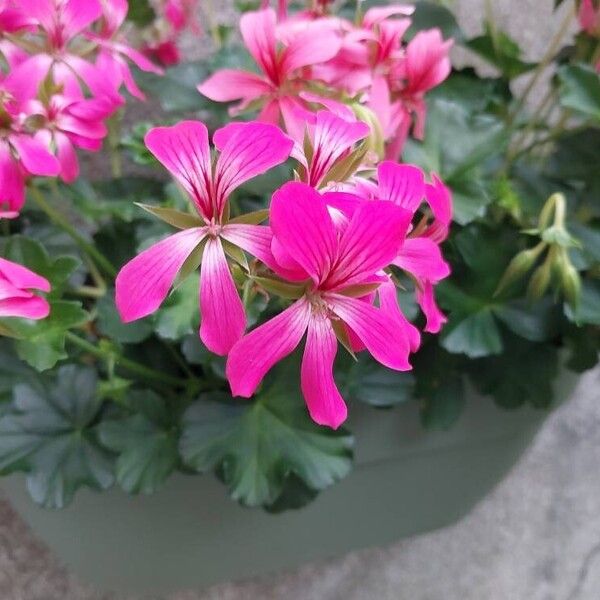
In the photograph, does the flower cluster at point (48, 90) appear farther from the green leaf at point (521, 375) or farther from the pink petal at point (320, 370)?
the green leaf at point (521, 375)

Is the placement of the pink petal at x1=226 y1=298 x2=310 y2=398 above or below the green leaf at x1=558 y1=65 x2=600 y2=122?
above

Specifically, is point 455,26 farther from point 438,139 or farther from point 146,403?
A: point 146,403

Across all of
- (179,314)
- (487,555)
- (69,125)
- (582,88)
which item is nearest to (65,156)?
(69,125)

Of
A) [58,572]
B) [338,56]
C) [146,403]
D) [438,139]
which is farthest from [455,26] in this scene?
[58,572]

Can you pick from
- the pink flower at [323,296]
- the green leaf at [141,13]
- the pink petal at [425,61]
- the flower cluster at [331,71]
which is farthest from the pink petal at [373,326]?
the green leaf at [141,13]

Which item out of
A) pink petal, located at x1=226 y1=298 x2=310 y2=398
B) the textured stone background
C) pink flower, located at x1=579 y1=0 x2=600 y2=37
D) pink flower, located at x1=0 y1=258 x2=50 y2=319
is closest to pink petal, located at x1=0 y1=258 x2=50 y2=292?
pink flower, located at x1=0 y1=258 x2=50 y2=319

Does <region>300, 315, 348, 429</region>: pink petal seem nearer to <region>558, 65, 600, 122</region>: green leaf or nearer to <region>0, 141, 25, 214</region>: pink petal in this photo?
<region>0, 141, 25, 214</region>: pink petal
